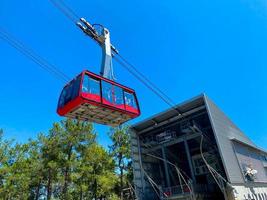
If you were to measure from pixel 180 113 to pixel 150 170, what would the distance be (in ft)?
17.3

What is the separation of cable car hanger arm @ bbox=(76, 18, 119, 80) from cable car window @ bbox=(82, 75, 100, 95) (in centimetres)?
150

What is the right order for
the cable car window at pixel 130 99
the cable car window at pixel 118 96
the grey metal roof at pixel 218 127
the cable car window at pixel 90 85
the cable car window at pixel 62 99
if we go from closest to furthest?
the cable car window at pixel 90 85
the cable car window at pixel 62 99
the cable car window at pixel 118 96
the cable car window at pixel 130 99
the grey metal roof at pixel 218 127

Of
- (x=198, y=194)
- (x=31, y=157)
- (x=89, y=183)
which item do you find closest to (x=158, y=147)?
(x=198, y=194)

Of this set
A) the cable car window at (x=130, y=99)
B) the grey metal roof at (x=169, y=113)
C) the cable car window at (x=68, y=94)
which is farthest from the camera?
the grey metal roof at (x=169, y=113)

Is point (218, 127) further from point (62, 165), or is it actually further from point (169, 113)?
point (62, 165)

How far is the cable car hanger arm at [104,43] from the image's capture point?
12.1 m

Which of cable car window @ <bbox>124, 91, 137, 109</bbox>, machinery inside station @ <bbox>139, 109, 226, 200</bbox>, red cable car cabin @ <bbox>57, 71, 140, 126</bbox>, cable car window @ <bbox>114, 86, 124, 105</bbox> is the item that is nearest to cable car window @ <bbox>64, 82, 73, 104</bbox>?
red cable car cabin @ <bbox>57, 71, 140, 126</bbox>

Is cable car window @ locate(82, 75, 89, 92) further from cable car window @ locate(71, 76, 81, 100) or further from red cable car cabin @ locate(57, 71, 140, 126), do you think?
cable car window @ locate(71, 76, 81, 100)

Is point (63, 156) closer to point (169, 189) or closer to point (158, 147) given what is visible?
point (158, 147)

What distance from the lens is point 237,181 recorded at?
15.1 m

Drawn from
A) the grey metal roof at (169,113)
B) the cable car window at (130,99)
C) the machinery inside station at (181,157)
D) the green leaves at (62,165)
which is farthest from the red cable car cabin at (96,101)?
the green leaves at (62,165)

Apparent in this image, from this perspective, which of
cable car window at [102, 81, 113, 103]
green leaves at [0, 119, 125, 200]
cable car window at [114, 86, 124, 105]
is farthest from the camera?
green leaves at [0, 119, 125, 200]

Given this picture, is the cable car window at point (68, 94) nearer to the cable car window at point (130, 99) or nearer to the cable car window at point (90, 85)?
the cable car window at point (90, 85)

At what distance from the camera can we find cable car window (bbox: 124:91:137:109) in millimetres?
11897
